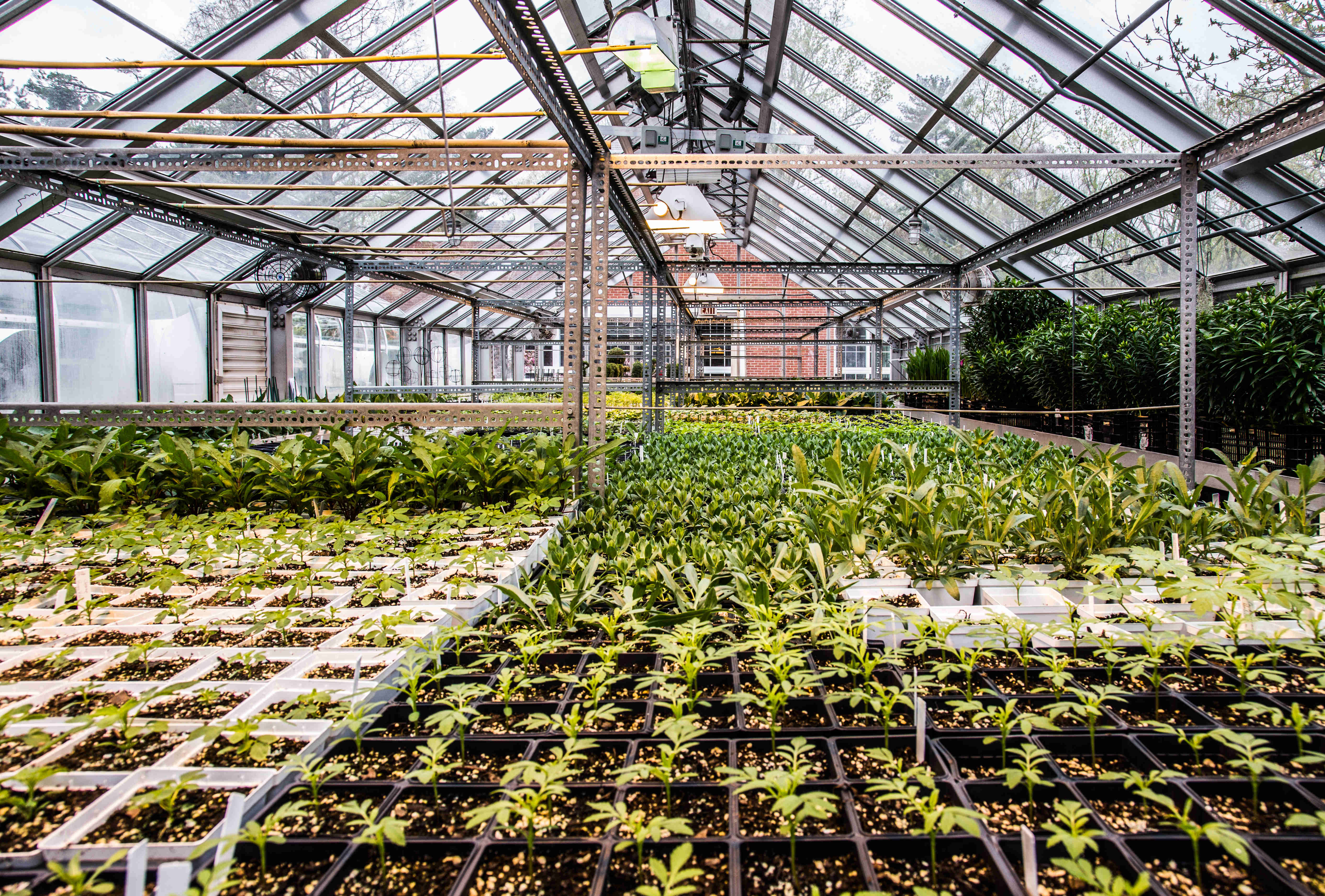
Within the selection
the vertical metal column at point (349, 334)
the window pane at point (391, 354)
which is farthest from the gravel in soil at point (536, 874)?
the window pane at point (391, 354)

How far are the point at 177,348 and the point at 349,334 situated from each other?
1.95 m

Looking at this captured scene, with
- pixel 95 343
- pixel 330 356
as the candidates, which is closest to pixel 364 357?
pixel 330 356

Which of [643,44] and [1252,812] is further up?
[643,44]

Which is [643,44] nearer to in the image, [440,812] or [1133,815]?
[440,812]

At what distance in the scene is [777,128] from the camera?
8328mm

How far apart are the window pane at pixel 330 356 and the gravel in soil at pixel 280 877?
10.9 m

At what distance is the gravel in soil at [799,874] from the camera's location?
93cm

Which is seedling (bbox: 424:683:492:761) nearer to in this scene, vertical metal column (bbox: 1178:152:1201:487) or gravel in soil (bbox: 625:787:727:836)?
gravel in soil (bbox: 625:787:727:836)

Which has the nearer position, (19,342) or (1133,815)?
(1133,815)

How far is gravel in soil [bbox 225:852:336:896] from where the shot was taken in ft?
3.06

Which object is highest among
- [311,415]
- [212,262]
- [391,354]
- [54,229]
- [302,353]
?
[212,262]

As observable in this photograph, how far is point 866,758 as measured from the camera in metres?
1.26

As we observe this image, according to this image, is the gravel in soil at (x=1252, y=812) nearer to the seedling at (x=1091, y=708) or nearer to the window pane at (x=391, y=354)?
the seedling at (x=1091, y=708)

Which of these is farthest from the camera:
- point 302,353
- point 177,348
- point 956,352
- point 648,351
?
point 302,353
